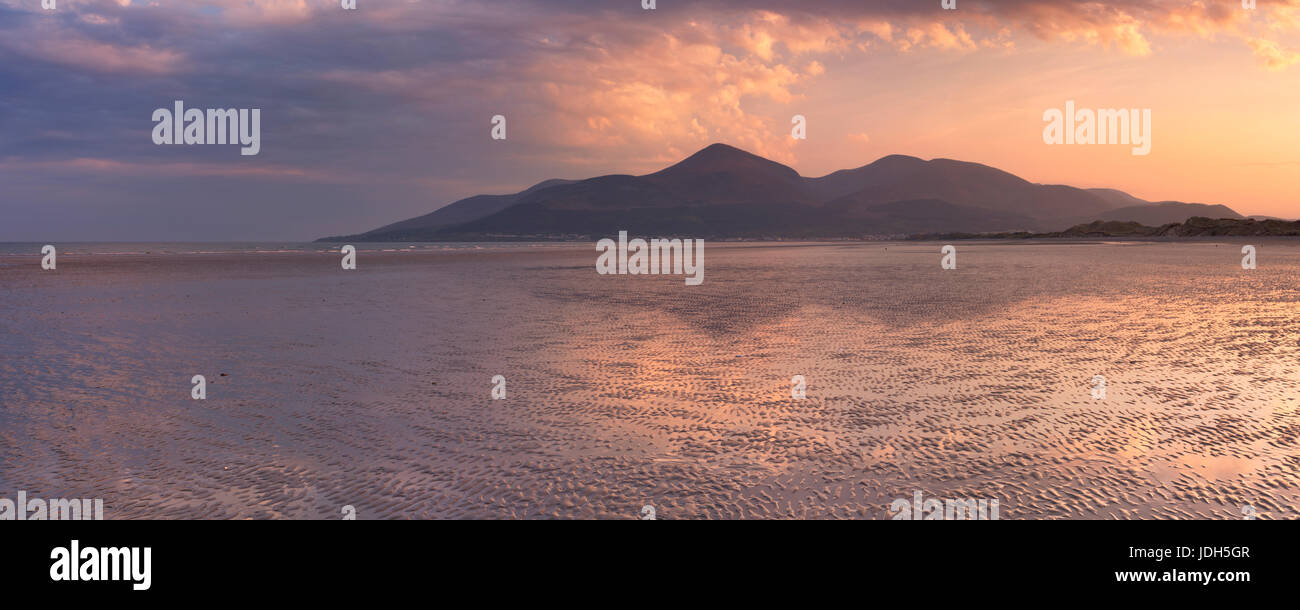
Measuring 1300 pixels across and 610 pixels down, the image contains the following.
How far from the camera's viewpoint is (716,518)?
4.38 meters

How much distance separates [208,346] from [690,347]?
8.38m

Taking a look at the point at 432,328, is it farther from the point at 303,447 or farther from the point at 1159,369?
the point at 1159,369

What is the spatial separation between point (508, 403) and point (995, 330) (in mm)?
9324

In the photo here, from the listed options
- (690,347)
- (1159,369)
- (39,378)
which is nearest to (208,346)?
(39,378)

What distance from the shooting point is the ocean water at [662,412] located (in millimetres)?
4785

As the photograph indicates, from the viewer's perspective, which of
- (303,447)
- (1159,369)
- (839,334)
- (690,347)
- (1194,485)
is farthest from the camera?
A: (839,334)

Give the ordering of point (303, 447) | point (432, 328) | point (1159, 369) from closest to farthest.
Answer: point (303, 447)
point (1159, 369)
point (432, 328)

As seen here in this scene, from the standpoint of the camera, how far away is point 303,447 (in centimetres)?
595

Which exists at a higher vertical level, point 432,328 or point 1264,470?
point 432,328

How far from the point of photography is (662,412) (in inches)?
276

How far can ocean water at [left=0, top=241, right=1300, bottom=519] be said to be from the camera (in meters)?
4.79

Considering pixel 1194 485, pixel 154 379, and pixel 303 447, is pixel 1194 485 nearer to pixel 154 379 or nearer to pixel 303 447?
pixel 303 447

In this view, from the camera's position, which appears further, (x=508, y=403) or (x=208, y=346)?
(x=208, y=346)
